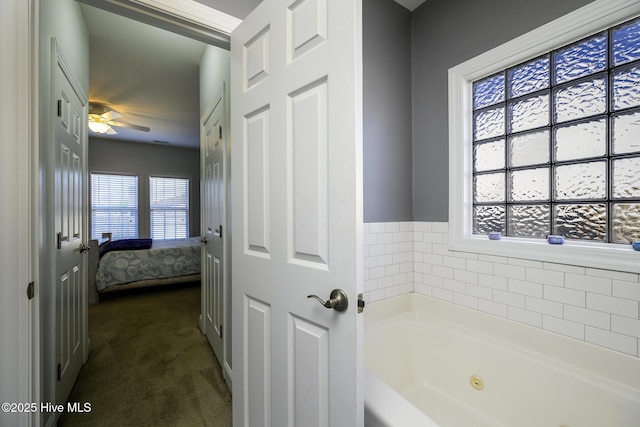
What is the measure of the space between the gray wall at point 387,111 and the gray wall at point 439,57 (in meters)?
0.07

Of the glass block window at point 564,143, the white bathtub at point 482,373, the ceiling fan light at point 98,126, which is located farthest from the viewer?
the ceiling fan light at point 98,126

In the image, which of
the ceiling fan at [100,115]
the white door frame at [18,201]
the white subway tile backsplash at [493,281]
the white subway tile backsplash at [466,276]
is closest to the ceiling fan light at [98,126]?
the ceiling fan at [100,115]

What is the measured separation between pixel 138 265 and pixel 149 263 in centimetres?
14

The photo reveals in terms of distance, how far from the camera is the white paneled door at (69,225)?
1551 millimetres

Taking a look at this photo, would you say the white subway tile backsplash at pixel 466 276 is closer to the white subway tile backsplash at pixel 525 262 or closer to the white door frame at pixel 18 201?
the white subway tile backsplash at pixel 525 262

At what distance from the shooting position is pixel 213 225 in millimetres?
2359

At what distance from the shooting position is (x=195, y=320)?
3080mm

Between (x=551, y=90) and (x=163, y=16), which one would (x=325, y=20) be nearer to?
(x=163, y=16)

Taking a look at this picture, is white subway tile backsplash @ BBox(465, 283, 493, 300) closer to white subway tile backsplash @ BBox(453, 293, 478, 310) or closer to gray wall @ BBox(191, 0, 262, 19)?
white subway tile backsplash @ BBox(453, 293, 478, 310)

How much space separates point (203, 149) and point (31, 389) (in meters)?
2.21

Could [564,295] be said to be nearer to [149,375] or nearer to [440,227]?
[440,227]

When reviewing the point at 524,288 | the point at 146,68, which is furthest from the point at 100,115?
the point at 524,288

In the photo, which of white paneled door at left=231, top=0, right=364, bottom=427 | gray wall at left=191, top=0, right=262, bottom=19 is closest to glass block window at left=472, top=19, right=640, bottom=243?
white paneled door at left=231, top=0, right=364, bottom=427

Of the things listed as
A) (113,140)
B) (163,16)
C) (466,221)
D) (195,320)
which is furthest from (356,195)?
(113,140)
